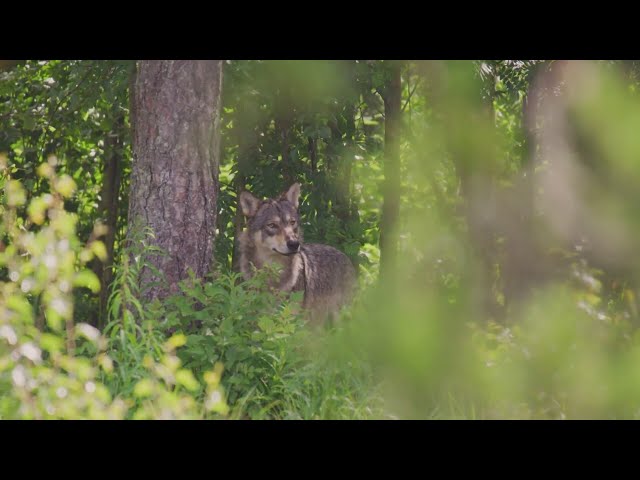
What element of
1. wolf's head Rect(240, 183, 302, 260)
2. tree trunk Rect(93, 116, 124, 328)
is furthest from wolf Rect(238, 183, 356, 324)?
tree trunk Rect(93, 116, 124, 328)

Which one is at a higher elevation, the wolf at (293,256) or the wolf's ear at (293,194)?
the wolf's ear at (293,194)

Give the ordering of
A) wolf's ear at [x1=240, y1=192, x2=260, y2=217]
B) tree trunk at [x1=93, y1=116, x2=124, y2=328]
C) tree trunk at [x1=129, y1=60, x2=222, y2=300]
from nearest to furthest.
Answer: tree trunk at [x1=129, y1=60, x2=222, y2=300] < wolf's ear at [x1=240, y1=192, x2=260, y2=217] < tree trunk at [x1=93, y1=116, x2=124, y2=328]

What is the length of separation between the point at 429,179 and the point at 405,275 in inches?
11.8

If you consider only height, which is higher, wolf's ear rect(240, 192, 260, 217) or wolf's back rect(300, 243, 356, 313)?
wolf's ear rect(240, 192, 260, 217)

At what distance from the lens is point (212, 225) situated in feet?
25.8

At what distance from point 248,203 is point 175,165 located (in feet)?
8.39

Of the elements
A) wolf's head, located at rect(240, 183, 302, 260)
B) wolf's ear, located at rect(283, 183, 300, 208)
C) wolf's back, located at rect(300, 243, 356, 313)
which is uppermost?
wolf's ear, located at rect(283, 183, 300, 208)

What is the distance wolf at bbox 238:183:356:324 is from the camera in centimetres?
1008

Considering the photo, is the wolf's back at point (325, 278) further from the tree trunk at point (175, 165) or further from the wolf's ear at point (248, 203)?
the tree trunk at point (175, 165)

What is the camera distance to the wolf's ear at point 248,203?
33.2ft

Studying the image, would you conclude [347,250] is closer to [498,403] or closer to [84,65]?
[84,65]

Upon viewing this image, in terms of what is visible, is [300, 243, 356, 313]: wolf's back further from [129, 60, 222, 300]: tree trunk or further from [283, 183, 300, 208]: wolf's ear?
[129, 60, 222, 300]: tree trunk

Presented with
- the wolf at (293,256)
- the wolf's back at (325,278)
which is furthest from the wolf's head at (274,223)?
the wolf's back at (325,278)

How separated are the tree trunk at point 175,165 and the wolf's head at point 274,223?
7.16 feet
